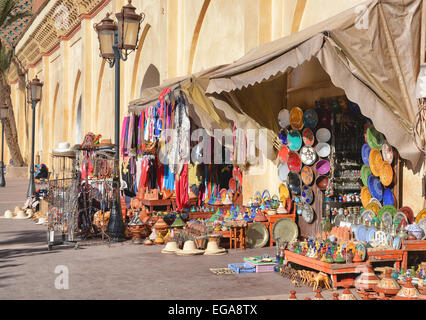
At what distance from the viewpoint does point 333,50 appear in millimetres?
6000

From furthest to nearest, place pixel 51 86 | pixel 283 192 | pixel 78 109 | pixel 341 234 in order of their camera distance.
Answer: pixel 51 86, pixel 78 109, pixel 283 192, pixel 341 234

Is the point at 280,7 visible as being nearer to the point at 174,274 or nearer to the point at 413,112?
the point at 413,112

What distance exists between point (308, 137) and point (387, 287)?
416 cm

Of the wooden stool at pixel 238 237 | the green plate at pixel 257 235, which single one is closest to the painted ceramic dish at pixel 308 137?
the green plate at pixel 257 235

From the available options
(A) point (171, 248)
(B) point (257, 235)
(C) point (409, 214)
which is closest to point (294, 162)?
(B) point (257, 235)

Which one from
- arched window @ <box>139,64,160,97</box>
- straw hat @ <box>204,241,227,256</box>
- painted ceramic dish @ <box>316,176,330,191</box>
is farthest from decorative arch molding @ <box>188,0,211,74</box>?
straw hat @ <box>204,241,227,256</box>

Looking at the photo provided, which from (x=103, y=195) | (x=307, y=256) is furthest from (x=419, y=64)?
(x=103, y=195)

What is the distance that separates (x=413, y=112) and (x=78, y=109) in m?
23.0

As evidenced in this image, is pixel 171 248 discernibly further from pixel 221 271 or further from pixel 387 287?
pixel 387 287

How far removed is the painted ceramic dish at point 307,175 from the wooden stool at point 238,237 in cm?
132

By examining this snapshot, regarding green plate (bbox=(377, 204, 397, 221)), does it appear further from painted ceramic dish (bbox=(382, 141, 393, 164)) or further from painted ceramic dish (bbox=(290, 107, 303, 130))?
painted ceramic dish (bbox=(290, 107, 303, 130))

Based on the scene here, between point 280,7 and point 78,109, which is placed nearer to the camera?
point 280,7

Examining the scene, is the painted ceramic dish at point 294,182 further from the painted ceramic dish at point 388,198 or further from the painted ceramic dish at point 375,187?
the painted ceramic dish at point 388,198

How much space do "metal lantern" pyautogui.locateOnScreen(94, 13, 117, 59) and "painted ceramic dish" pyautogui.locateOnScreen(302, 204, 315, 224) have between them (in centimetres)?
470
